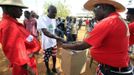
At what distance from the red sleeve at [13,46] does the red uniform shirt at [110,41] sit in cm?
79

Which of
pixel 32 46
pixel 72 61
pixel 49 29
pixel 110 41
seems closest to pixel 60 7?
pixel 72 61

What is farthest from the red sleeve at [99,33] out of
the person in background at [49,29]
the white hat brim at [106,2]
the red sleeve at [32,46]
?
the person in background at [49,29]

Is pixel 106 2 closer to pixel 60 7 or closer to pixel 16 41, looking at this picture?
pixel 16 41

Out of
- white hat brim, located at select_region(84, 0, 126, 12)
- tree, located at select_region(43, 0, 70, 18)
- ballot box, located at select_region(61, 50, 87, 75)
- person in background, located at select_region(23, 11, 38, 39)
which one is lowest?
tree, located at select_region(43, 0, 70, 18)

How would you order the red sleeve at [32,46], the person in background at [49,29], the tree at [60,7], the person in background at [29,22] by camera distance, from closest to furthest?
the red sleeve at [32,46]
the person in background at [49,29]
the person in background at [29,22]
the tree at [60,7]

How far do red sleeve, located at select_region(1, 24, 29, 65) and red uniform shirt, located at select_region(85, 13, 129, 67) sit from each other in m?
0.79

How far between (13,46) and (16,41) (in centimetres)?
7

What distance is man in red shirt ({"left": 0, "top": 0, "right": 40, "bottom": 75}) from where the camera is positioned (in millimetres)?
2557

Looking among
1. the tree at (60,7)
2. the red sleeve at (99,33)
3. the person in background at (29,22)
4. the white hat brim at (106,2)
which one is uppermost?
the white hat brim at (106,2)

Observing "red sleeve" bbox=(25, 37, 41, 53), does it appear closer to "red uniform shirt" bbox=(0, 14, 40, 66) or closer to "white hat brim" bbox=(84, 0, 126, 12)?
"red uniform shirt" bbox=(0, 14, 40, 66)

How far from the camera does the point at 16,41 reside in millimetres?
2598

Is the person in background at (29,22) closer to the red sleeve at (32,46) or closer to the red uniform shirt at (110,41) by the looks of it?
the red sleeve at (32,46)

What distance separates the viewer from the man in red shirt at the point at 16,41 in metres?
2.56

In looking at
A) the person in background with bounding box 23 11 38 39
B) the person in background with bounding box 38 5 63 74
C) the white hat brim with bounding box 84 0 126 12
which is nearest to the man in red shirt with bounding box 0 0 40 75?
the white hat brim with bounding box 84 0 126 12
